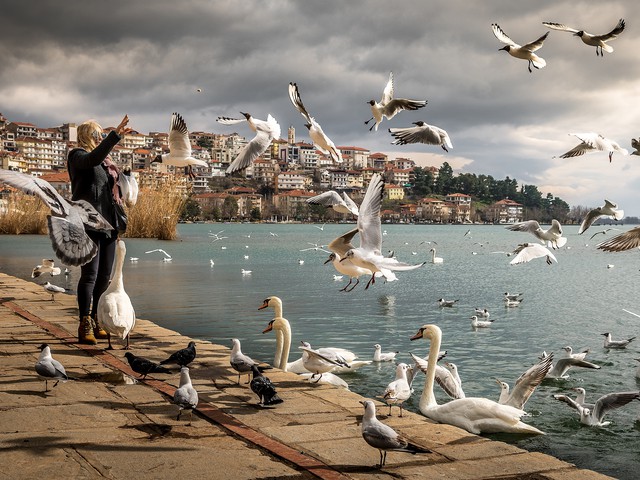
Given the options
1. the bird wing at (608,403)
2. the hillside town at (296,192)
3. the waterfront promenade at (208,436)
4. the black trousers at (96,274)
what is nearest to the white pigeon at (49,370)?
the waterfront promenade at (208,436)

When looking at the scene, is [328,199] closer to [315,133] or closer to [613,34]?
[315,133]

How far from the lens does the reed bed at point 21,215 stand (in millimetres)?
46750

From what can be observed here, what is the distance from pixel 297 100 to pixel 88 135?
1.93m

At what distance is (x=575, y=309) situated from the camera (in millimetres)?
17297

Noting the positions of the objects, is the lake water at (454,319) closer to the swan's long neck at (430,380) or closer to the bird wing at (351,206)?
the swan's long neck at (430,380)

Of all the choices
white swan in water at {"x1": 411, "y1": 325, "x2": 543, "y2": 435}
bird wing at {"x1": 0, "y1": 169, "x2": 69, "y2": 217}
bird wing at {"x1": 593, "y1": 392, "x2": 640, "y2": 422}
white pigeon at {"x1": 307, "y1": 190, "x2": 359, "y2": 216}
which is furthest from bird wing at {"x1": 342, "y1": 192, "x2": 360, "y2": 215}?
→ bird wing at {"x1": 593, "y1": 392, "x2": 640, "y2": 422}

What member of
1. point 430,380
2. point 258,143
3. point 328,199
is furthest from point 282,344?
point 258,143

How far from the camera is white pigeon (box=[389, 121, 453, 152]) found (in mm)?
6543

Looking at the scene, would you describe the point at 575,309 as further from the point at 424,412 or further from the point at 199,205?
the point at 199,205

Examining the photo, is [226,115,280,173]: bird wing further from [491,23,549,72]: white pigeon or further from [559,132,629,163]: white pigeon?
[559,132,629,163]: white pigeon

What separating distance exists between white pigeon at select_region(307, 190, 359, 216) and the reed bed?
143 ft

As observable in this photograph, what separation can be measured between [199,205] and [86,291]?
107 metres

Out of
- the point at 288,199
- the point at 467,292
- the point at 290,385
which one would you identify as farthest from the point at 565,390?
the point at 288,199

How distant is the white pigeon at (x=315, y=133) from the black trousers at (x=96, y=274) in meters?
1.89
